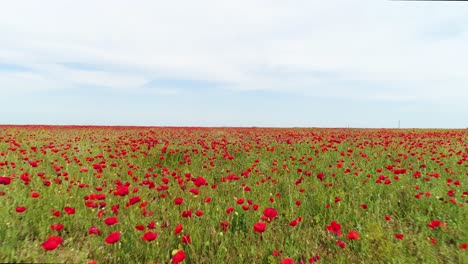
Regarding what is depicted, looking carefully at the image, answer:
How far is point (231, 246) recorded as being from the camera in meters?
3.21

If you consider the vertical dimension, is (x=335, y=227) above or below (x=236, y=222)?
Result: above

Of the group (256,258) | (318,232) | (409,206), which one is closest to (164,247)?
(256,258)

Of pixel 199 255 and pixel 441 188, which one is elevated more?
pixel 441 188

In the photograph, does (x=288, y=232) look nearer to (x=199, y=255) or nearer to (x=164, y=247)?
(x=199, y=255)

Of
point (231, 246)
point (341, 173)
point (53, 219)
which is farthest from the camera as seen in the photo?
point (341, 173)

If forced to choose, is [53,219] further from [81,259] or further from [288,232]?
[288,232]

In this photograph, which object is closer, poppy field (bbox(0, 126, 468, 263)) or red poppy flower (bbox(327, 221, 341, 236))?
red poppy flower (bbox(327, 221, 341, 236))

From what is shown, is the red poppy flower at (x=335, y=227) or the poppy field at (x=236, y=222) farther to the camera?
the poppy field at (x=236, y=222)

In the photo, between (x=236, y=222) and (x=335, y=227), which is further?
(x=236, y=222)

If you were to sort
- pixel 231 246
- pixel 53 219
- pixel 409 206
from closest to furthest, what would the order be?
pixel 231 246
pixel 53 219
pixel 409 206

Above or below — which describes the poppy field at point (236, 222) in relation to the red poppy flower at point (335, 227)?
below

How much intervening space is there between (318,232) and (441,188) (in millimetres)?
2585

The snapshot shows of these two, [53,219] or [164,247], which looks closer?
[164,247]

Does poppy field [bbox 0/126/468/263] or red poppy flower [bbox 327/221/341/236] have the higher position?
red poppy flower [bbox 327/221/341/236]
